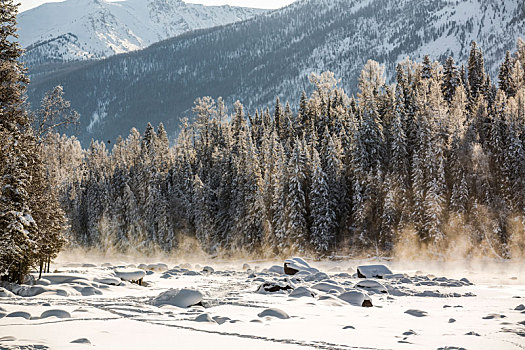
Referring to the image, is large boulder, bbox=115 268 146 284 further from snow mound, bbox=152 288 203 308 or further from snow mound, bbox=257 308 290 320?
snow mound, bbox=257 308 290 320

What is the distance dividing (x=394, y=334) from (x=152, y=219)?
202ft

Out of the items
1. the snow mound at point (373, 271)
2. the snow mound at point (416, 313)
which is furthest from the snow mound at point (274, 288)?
the snow mound at point (373, 271)

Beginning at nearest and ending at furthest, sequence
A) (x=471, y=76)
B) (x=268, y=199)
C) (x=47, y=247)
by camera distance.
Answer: (x=47, y=247) → (x=268, y=199) → (x=471, y=76)

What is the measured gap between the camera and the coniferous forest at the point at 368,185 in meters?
45.7

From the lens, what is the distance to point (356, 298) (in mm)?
17094

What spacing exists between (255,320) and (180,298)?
358 centimetres

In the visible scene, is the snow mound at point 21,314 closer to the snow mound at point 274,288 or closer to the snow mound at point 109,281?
the snow mound at point 109,281

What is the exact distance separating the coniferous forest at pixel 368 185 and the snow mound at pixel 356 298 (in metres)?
22.0

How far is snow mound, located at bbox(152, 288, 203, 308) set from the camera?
611 inches

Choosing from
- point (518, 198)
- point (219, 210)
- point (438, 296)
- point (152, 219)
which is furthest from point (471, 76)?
point (438, 296)

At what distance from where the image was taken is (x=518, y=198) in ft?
147

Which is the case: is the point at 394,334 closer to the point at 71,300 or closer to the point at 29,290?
the point at 71,300

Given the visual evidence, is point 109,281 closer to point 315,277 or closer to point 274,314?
point 274,314

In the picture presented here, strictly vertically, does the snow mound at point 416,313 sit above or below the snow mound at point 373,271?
below
